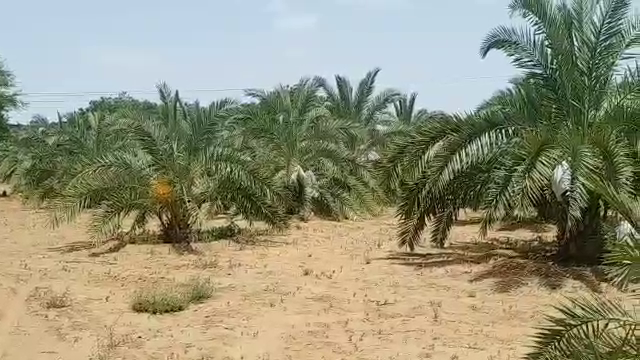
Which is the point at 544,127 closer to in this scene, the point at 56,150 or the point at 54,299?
the point at 54,299

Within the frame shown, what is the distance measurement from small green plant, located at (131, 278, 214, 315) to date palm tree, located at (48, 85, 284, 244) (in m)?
4.18

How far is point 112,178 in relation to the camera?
15.2m

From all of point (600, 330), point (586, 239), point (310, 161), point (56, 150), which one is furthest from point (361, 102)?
point (600, 330)

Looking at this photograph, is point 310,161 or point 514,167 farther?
point 310,161

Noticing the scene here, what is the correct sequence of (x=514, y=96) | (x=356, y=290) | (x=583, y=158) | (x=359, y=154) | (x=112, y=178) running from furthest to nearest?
(x=359, y=154)
(x=112, y=178)
(x=514, y=96)
(x=356, y=290)
(x=583, y=158)

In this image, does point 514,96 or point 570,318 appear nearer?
point 570,318

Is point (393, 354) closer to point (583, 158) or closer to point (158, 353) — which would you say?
point (158, 353)

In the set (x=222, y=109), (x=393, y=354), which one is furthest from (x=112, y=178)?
(x=393, y=354)

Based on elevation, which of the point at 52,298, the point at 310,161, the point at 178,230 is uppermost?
the point at 310,161

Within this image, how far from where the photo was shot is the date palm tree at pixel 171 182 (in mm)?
14922

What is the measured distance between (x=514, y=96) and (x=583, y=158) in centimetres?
250

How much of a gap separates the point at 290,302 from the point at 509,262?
4.27m

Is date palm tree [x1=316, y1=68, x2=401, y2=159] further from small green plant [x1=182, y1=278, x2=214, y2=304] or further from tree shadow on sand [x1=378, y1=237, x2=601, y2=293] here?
small green plant [x1=182, y1=278, x2=214, y2=304]

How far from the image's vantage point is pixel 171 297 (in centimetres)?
1007
